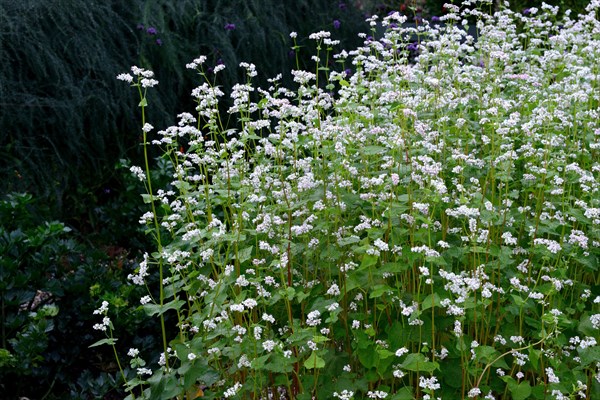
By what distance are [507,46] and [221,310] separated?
6.09 feet

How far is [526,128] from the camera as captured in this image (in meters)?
2.73

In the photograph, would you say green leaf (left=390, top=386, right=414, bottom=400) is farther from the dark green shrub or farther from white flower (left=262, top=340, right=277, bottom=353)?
the dark green shrub

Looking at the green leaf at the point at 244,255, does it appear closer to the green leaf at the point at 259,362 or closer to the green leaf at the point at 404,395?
the green leaf at the point at 259,362

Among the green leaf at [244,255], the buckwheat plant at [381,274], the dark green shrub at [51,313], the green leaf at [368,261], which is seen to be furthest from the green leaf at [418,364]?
the dark green shrub at [51,313]

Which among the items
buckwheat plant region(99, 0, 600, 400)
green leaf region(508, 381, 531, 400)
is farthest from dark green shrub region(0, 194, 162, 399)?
green leaf region(508, 381, 531, 400)

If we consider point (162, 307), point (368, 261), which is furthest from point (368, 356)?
point (162, 307)

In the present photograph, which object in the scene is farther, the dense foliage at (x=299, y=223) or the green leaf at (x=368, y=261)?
the dense foliage at (x=299, y=223)

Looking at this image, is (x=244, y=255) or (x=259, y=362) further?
(x=244, y=255)

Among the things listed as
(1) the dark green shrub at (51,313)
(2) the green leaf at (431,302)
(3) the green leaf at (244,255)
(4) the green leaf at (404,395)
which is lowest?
(1) the dark green shrub at (51,313)

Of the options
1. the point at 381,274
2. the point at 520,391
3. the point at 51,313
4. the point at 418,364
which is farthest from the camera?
the point at 51,313

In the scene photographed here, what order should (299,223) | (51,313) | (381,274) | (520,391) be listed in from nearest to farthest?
(520,391)
(381,274)
(299,223)
(51,313)

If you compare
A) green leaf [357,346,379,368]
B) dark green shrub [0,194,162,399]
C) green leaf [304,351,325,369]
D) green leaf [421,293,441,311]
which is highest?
green leaf [421,293,441,311]

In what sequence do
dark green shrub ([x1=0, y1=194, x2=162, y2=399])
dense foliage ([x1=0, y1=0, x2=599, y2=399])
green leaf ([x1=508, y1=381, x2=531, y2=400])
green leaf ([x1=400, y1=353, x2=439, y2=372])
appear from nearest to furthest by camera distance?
green leaf ([x1=400, y1=353, x2=439, y2=372]), green leaf ([x1=508, y1=381, x2=531, y2=400]), dense foliage ([x1=0, y1=0, x2=599, y2=399]), dark green shrub ([x1=0, y1=194, x2=162, y2=399])

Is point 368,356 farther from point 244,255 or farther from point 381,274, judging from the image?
point 244,255
